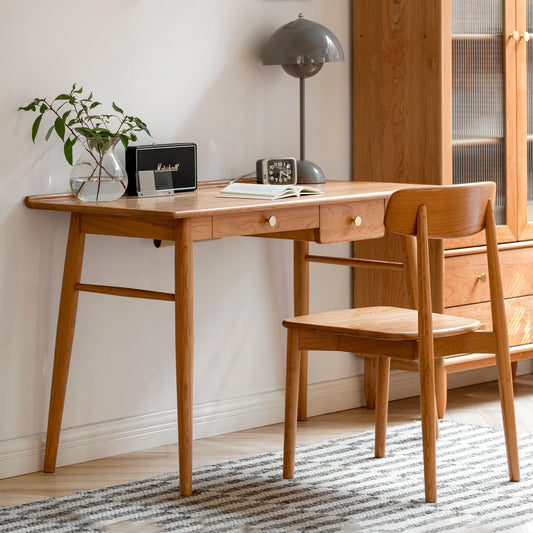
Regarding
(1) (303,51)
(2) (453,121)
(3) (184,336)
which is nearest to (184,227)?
(3) (184,336)

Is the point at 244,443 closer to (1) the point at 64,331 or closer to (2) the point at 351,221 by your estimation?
(1) the point at 64,331

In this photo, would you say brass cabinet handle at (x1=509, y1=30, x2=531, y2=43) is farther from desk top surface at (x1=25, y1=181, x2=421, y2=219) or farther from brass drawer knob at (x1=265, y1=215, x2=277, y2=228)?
brass drawer knob at (x1=265, y1=215, x2=277, y2=228)

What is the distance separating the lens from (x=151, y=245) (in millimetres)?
3059

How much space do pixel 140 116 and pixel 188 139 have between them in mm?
184

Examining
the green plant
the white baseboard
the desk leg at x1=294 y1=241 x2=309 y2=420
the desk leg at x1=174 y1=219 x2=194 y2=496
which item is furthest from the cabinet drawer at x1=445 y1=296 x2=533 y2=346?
the green plant

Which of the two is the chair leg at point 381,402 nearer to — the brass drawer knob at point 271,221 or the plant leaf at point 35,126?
the brass drawer knob at point 271,221

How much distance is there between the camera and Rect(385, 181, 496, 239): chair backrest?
2395mm

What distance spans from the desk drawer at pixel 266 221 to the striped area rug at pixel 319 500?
0.69 metres

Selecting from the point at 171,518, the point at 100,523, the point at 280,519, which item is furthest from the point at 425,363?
the point at 100,523

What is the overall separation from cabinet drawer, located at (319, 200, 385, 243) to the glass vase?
0.57 metres

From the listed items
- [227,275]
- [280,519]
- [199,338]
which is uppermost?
[227,275]

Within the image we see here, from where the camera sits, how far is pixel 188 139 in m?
3.10

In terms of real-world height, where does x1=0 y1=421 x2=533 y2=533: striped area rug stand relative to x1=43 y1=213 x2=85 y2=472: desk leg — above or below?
below

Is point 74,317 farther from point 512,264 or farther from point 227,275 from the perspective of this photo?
point 512,264
